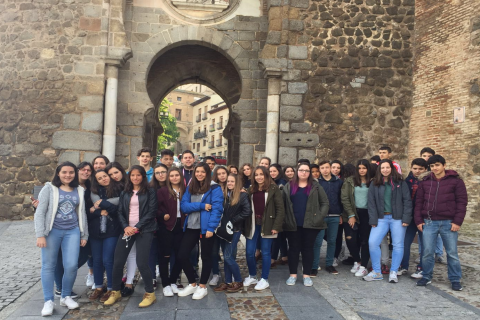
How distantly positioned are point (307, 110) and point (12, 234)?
6.76 metres

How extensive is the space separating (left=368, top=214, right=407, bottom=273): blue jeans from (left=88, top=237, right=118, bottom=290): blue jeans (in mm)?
3368

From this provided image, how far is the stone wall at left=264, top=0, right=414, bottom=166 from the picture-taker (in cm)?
962

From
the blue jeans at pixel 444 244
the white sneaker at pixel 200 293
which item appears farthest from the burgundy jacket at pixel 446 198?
the white sneaker at pixel 200 293

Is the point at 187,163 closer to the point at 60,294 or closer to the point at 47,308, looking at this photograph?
the point at 60,294

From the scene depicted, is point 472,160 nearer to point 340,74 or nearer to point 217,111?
point 340,74

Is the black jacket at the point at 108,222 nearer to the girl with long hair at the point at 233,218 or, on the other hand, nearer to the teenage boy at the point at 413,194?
the girl with long hair at the point at 233,218

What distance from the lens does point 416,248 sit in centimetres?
734

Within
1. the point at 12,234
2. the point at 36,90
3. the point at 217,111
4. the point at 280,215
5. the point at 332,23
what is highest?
the point at 217,111

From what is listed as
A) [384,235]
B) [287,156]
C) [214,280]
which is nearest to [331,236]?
[384,235]

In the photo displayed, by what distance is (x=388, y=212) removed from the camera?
18.3 feet

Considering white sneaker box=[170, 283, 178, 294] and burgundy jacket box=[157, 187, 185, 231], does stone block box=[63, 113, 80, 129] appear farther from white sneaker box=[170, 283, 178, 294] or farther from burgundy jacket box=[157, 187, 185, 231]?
white sneaker box=[170, 283, 178, 294]

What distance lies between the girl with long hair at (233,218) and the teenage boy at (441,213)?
2.34 m

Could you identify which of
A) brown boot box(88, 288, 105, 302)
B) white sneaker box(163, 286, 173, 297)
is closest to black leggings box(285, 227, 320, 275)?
white sneaker box(163, 286, 173, 297)

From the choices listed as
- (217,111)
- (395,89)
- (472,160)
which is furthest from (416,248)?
(217,111)
